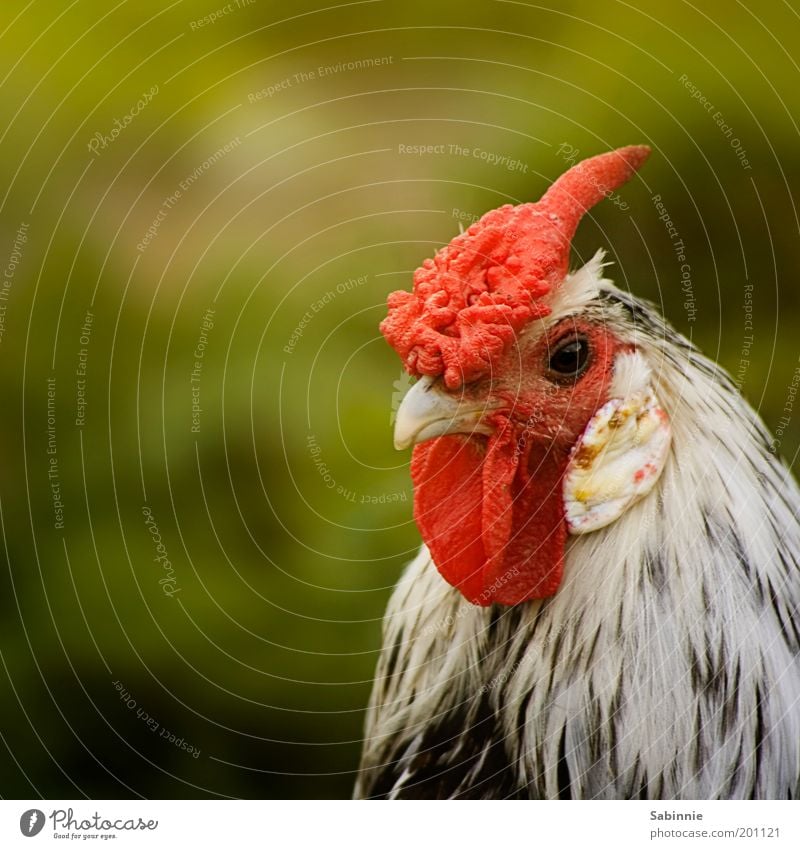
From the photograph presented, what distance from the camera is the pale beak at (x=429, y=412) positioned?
93 centimetres

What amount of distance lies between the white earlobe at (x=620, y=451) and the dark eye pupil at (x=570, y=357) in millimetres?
42

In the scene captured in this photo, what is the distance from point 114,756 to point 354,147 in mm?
963

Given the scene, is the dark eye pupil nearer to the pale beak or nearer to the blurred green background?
the pale beak

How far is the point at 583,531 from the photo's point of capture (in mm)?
1016

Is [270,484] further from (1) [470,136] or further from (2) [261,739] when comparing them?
(1) [470,136]

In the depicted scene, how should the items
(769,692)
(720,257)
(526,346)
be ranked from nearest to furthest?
1. (526,346)
2. (769,692)
3. (720,257)

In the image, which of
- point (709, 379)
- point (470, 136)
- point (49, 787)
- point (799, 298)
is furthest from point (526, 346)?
point (49, 787)

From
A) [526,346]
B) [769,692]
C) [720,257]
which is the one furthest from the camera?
[720,257]

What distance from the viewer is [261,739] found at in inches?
49.5

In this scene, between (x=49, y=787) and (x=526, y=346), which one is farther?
(x=49, y=787)

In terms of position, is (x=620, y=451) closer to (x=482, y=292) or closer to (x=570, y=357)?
(x=570, y=357)

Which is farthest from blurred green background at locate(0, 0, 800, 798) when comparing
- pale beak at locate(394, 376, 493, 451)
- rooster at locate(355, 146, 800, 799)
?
pale beak at locate(394, 376, 493, 451)

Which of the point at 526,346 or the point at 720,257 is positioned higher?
the point at 720,257
